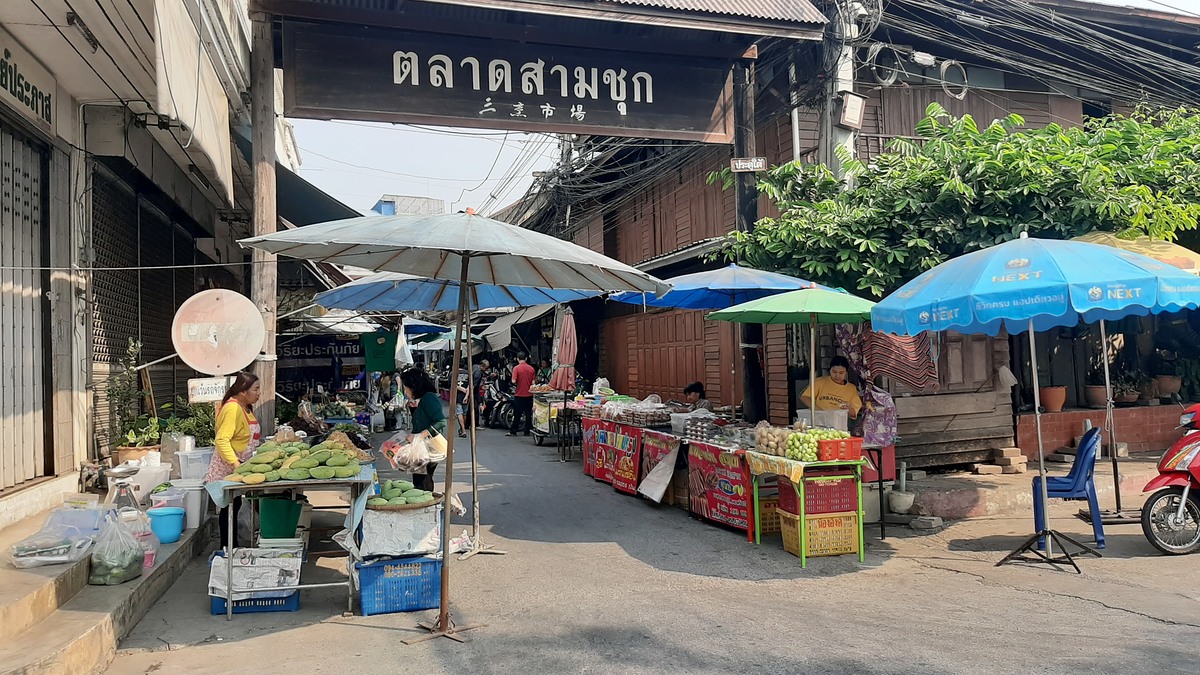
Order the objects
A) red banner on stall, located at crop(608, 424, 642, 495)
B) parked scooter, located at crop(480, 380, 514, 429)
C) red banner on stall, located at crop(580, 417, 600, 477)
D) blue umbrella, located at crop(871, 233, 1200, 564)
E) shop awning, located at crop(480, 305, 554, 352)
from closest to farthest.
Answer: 1. blue umbrella, located at crop(871, 233, 1200, 564)
2. red banner on stall, located at crop(608, 424, 642, 495)
3. red banner on stall, located at crop(580, 417, 600, 477)
4. shop awning, located at crop(480, 305, 554, 352)
5. parked scooter, located at crop(480, 380, 514, 429)

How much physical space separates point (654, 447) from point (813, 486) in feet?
9.57

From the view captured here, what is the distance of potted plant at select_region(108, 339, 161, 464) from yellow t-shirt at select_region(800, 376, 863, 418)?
7.05 m

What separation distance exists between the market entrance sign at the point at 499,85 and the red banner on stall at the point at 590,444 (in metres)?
4.22

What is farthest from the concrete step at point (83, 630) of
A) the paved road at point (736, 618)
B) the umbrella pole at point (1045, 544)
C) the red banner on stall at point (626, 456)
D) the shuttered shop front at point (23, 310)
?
the umbrella pole at point (1045, 544)

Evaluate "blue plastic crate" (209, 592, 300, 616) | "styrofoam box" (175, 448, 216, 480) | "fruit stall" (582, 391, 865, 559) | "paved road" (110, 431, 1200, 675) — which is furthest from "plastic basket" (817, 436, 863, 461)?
"styrofoam box" (175, 448, 216, 480)

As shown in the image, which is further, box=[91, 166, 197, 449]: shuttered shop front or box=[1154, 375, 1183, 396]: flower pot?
box=[1154, 375, 1183, 396]: flower pot

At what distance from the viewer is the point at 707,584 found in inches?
237

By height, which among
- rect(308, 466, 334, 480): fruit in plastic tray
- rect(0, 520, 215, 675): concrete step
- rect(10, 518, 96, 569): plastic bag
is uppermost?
rect(308, 466, 334, 480): fruit in plastic tray

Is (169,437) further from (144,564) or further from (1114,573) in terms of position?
(1114,573)

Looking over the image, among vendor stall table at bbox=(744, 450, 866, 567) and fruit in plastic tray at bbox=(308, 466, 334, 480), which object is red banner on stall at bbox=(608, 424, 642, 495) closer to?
vendor stall table at bbox=(744, 450, 866, 567)

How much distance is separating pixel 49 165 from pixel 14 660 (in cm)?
523

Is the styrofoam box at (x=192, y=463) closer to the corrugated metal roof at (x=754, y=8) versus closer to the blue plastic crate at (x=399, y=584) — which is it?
the blue plastic crate at (x=399, y=584)

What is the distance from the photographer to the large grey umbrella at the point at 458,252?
462 cm

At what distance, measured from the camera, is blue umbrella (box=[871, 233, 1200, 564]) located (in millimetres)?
5512
